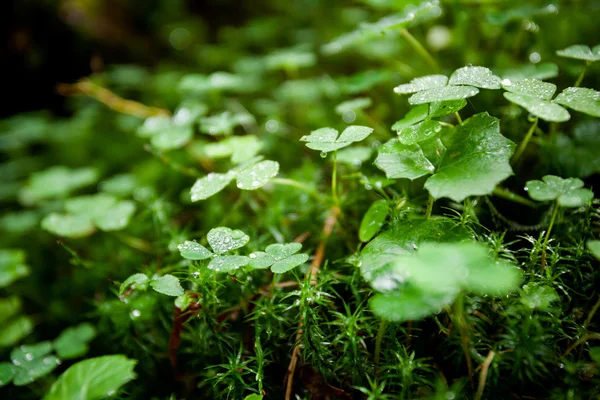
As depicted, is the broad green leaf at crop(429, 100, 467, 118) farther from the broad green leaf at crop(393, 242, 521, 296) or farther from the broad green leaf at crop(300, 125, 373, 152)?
the broad green leaf at crop(393, 242, 521, 296)

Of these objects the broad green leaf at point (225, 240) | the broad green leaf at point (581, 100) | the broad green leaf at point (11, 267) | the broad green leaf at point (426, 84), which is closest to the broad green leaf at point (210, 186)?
the broad green leaf at point (225, 240)

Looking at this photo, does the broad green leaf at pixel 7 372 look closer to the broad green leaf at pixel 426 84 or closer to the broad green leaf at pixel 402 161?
the broad green leaf at pixel 402 161

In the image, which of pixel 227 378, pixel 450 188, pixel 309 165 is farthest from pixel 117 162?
pixel 450 188

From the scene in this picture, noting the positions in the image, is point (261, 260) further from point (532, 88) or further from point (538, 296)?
point (532, 88)

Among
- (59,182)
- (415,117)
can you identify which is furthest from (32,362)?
(415,117)

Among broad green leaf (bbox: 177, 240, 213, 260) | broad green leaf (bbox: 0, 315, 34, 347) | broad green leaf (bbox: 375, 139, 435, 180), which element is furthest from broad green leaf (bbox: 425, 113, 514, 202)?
broad green leaf (bbox: 0, 315, 34, 347)
